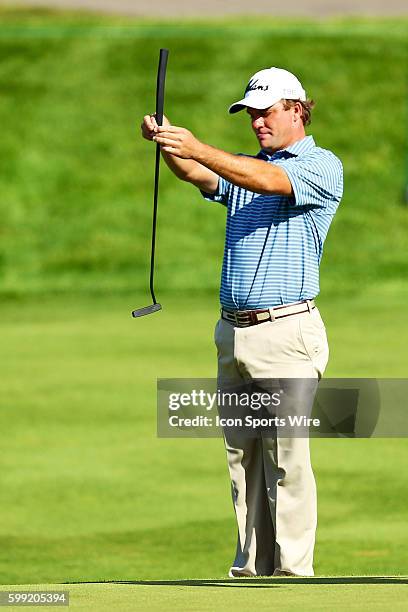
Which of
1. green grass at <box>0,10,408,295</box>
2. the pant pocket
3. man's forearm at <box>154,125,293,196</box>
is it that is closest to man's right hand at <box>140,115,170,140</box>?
man's forearm at <box>154,125,293,196</box>

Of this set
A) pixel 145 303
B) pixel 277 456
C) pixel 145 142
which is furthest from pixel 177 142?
pixel 145 142

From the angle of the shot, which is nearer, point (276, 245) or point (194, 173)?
point (276, 245)

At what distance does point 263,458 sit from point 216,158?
1.19m

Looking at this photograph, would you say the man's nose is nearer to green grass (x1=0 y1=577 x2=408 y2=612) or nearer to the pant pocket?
the pant pocket

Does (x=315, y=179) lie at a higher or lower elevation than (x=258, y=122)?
lower

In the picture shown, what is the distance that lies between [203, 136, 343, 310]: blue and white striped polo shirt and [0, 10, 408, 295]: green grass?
12.1 m

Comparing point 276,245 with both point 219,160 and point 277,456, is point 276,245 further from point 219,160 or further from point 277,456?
point 277,456

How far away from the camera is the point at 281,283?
5684 mm

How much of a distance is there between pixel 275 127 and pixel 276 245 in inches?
16.9

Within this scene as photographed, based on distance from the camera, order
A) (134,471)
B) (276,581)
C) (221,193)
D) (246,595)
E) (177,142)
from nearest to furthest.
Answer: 1. (246,595)
2. (177,142)
3. (276,581)
4. (221,193)
5. (134,471)

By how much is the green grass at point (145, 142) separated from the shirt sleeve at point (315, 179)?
12.1 metres

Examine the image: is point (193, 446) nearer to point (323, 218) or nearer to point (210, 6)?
point (323, 218)

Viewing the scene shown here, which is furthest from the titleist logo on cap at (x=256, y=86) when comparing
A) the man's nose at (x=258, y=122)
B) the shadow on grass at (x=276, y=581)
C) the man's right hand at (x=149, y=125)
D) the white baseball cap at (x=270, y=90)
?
the shadow on grass at (x=276, y=581)

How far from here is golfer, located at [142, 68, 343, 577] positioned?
567 centimetres
